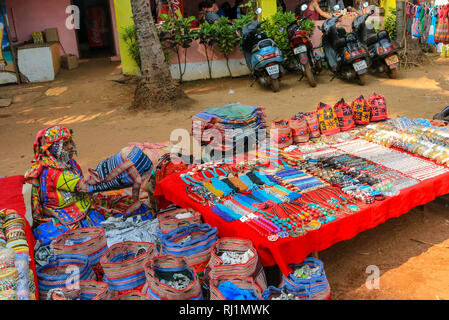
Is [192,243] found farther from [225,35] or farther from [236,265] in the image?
[225,35]

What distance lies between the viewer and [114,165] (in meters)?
4.33

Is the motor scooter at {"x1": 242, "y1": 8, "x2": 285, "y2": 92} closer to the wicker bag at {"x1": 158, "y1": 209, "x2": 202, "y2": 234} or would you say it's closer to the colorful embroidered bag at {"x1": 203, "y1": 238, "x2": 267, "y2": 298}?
the wicker bag at {"x1": 158, "y1": 209, "x2": 202, "y2": 234}

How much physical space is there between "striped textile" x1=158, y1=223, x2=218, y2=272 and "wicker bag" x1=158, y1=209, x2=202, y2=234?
0.09m

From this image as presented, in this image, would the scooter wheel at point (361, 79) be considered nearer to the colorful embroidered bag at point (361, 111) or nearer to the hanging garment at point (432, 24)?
the hanging garment at point (432, 24)

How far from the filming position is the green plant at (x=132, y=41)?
33.5 ft

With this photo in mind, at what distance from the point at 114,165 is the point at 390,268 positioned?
108 inches

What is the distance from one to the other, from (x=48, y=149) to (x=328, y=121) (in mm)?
3102

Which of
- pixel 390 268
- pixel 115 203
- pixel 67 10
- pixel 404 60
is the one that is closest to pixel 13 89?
pixel 67 10

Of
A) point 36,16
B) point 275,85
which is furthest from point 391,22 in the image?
point 36,16

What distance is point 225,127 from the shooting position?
4680 mm

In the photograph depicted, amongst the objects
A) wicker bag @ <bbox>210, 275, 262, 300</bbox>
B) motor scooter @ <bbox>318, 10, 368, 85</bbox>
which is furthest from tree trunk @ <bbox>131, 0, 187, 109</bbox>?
wicker bag @ <bbox>210, 275, 262, 300</bbox>

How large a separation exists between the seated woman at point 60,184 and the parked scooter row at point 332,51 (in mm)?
5593

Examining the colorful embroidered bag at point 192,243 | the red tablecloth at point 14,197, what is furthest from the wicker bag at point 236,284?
the red tablecloth at point 14,197
